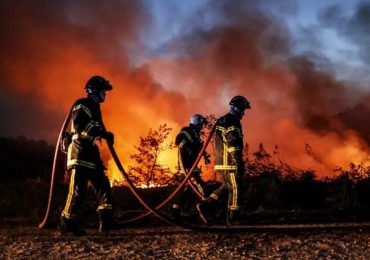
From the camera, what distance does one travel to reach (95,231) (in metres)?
6.83

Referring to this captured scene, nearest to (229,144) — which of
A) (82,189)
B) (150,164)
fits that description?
(82,189)

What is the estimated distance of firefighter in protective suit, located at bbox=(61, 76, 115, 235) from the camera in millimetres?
6316

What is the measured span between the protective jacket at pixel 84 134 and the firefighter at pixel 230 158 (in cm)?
201

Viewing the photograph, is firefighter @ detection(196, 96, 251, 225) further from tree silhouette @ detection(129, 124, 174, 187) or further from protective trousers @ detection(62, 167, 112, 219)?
tree silhouette @ detection(129, 124, 174, 187)

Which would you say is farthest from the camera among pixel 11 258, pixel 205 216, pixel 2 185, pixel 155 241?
pixel 2 185

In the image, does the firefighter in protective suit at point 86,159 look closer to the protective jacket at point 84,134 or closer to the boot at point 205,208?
the protective jacket at point 84,134

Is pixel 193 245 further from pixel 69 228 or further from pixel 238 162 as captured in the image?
pixel 238 162

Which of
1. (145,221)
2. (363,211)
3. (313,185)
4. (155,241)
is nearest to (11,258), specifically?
(155,241)

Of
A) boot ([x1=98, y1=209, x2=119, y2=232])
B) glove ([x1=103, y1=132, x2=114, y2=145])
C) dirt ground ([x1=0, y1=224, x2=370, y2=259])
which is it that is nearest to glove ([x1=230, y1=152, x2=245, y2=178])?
dirt ground ([x1=0, y1=224, x2=370, y2=259])

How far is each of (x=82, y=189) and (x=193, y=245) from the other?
1749mm

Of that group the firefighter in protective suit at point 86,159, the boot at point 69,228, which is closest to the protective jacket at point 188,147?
the firefighter in protective suit at point 86,159

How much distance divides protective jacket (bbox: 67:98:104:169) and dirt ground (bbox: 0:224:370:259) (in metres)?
0.98

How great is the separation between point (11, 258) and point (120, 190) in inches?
287

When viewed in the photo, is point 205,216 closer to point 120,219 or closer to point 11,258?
point 120,219
